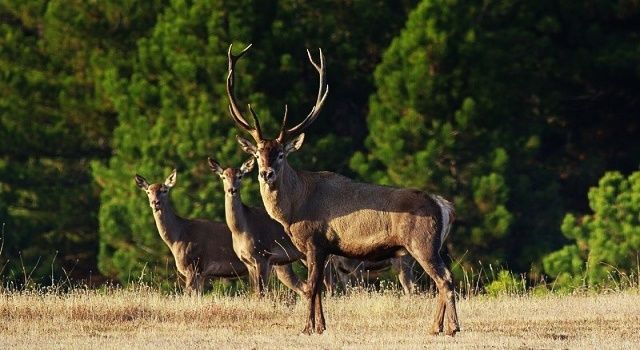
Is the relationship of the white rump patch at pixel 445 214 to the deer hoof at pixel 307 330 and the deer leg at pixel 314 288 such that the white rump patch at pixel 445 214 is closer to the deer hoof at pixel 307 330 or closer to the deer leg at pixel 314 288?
the deer leg at pixel 314 288

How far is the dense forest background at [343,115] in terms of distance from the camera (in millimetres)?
28422

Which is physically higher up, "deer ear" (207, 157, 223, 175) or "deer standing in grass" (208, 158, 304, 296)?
"deer ear" (207, 157, 223, 175)

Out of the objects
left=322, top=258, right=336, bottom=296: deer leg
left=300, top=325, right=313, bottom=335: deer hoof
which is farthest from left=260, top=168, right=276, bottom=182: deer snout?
left=322, top=258, right=336, bottom=296: deer leg

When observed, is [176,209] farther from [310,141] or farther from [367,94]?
[367,94]

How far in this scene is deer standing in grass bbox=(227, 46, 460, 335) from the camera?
15.3m

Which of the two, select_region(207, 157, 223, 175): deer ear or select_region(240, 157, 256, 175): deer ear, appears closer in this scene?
select_region(240, 157, 256, 175): deer ear

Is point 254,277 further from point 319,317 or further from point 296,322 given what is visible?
point 319,317

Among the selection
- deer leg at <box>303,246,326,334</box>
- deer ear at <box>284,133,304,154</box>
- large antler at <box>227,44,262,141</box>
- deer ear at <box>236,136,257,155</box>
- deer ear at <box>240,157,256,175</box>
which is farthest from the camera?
deer ear at <box>240,157,256,175</box>

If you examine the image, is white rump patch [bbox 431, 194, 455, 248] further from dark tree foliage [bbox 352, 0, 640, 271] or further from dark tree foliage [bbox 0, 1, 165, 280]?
dark tree foliage [bbox 0, 1, 165, 280]

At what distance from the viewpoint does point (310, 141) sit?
29453mm

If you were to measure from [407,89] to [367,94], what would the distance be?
3141mm

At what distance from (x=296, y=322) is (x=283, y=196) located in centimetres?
172

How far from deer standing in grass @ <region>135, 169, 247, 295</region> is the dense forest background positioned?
16.7 feet

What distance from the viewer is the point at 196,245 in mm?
22562
